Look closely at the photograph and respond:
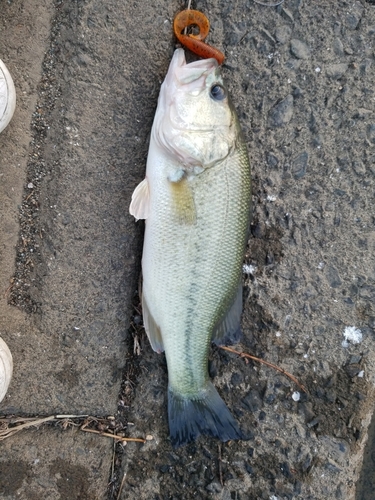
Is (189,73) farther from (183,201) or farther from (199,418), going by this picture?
(199,418)

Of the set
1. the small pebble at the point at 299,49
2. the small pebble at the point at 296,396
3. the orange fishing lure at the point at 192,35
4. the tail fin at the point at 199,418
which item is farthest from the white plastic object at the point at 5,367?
the small pebble at the point at 299,49

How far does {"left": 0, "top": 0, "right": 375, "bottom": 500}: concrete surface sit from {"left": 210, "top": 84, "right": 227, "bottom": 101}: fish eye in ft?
0.89

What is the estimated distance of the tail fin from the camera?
2359 millimetres

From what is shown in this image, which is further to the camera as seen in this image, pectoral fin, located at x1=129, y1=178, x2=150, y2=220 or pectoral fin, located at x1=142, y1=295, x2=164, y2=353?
pectoral fin, located at x1=142, y1=295, x2=164, y2=353

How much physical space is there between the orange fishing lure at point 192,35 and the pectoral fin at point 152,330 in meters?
1.28

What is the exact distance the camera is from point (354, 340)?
100 inches

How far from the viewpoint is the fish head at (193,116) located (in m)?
2.17

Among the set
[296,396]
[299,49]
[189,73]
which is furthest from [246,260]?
[299,49]

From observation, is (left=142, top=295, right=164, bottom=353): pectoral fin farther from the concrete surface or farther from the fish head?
the fish head

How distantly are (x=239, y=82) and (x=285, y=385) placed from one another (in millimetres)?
1669

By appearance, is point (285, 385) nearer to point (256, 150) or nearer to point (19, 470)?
point (256, 150)

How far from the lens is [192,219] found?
86.6 inches

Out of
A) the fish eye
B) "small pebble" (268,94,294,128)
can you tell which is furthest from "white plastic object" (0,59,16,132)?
"small pebble" (268,94,294,128)

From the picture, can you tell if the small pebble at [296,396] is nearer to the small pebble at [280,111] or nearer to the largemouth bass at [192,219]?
the largemouth bass at [192,219]
